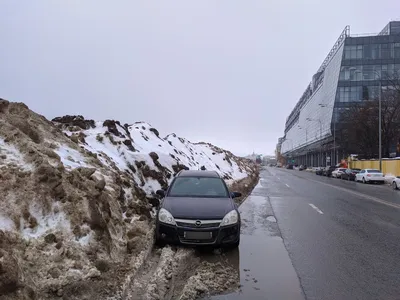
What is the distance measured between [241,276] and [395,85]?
164 ft

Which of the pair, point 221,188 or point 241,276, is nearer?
point 241,276

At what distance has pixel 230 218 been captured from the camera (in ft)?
23.8

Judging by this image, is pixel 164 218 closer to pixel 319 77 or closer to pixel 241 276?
pixel 241 276

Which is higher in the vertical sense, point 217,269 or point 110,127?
point 110,127

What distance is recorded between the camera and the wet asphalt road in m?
5.33

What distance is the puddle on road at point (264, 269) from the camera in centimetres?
520

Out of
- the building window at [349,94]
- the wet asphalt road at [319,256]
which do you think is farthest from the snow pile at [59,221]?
the building window at [349,94]

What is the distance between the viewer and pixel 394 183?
29.1 metres

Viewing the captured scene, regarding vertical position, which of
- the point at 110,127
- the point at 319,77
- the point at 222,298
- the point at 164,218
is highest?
the point at 319,77

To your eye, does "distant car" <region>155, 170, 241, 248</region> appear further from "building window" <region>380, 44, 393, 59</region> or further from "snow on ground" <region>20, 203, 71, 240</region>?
"building window" <region>380, 44, 393, 59</region>

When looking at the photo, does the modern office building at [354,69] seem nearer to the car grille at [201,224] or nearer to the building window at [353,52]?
the building window at [353,52]

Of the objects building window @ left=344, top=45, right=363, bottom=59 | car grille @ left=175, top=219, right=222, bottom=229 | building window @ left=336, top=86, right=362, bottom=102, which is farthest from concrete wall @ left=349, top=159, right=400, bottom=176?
car grille @ left=175, top=219, right=222, bottom=229

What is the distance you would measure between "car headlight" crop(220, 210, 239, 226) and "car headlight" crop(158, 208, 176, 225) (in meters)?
0.92

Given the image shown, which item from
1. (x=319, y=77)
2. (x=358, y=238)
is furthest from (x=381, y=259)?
(x=319, y=77)
